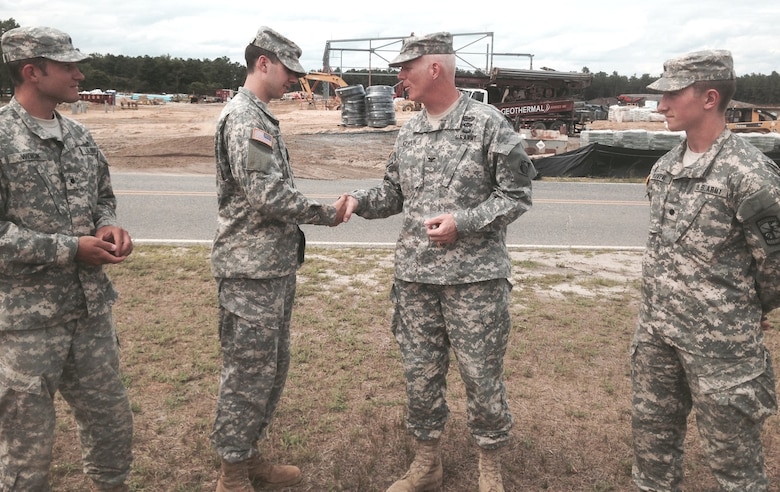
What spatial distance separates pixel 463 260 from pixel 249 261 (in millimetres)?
1014

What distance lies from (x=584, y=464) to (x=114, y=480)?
238 cm

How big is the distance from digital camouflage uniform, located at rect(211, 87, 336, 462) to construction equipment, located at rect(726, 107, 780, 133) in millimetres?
25397

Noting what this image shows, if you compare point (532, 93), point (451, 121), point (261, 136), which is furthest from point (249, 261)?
point (532, 93)

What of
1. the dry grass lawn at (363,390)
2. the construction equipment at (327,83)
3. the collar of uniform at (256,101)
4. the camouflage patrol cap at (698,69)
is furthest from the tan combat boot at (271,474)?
the construction equipment at (327,83)

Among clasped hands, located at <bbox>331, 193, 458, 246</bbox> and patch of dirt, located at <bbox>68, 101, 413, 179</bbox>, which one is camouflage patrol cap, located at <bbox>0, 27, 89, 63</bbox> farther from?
patch of dirt, located at <bbox>68, 101, 413, 179</bbox>

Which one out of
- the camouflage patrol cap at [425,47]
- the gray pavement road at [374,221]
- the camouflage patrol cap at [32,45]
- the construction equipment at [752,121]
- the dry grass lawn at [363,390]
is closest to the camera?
the camouflage patrol cap at [32,45]

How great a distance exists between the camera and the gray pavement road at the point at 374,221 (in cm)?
843

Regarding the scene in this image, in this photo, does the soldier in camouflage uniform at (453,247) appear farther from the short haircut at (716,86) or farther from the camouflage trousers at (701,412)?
the short haircut at (716,86)

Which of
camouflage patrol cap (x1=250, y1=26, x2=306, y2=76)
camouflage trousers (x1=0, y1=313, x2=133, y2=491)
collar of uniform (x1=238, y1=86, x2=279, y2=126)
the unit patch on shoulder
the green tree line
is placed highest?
the green tree line

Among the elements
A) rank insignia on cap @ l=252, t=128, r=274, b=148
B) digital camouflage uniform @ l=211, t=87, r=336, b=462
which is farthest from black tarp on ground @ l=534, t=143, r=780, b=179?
rank insignia on cap @ l=252, t=128, r=274, b=148

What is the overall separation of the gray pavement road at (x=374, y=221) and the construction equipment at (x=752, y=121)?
15.3m

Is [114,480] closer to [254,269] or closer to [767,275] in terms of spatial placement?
[254,269]

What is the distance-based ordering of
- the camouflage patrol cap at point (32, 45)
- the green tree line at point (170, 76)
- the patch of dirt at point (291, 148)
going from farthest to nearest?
the green tree line at point (170, 76)
the patch of dirt at point (291, 148)
the camouflage patrol cap at point (32, 45)

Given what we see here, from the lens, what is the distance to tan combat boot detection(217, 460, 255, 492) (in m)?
3.16
